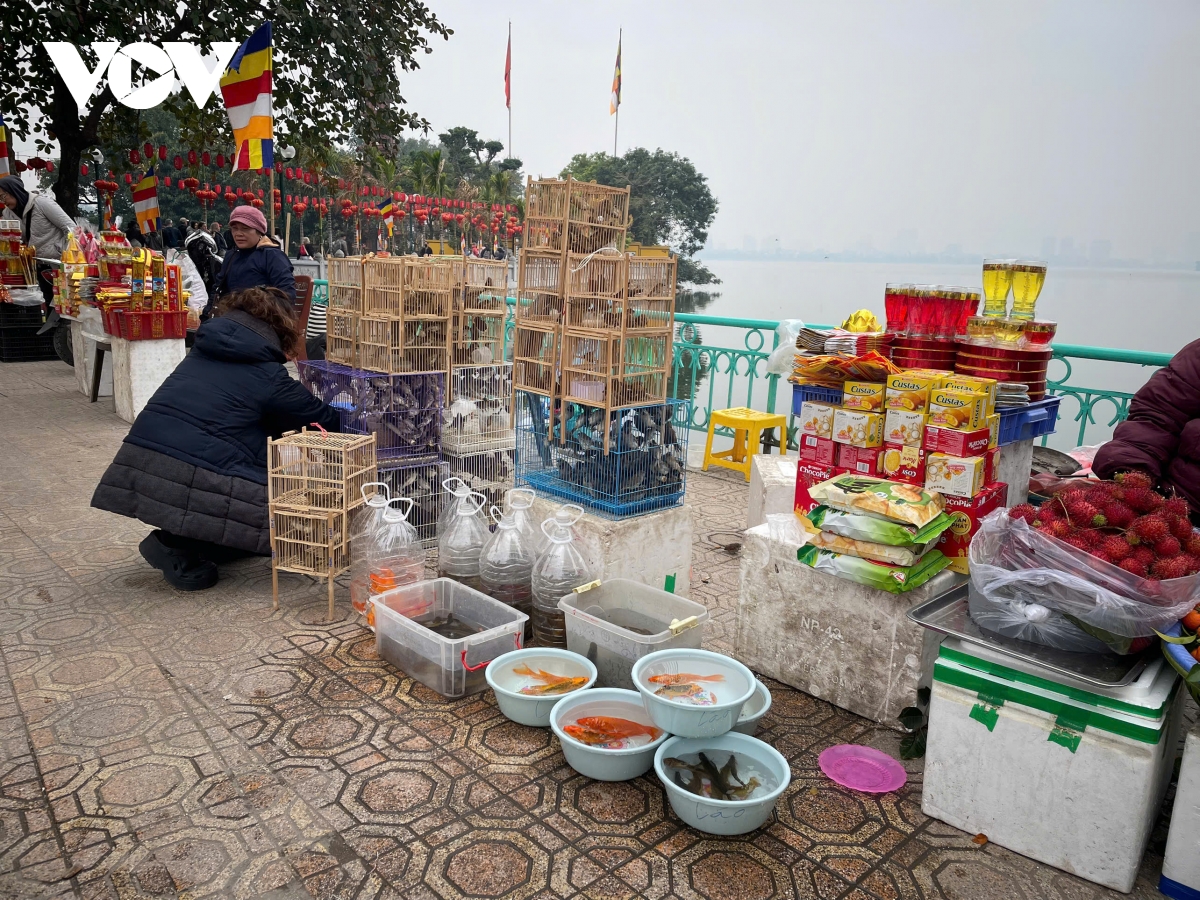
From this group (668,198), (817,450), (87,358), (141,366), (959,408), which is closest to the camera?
(959,408)

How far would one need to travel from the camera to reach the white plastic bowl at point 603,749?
2660 millimetres

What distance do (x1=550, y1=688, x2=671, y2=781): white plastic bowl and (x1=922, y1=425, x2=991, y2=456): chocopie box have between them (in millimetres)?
1447

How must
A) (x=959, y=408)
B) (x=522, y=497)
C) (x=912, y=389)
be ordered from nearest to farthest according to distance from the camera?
(x=959, y=408) < (x=912, y=389) < (x=522, y=497)

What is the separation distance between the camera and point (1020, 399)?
3.23m

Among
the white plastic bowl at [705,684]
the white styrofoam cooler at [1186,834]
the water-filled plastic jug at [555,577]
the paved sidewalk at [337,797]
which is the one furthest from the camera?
the water-filled plastic jug at [555,577]

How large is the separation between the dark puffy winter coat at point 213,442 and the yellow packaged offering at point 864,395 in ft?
8.94

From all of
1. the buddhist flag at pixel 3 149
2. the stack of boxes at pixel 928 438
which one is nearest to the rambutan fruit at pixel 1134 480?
the stack of boxes at pixel 928 438

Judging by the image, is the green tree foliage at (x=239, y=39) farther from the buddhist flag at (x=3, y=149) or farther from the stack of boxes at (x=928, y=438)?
the stack of boxes at (x=928, y=438)

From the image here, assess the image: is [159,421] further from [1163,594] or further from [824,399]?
[1163,594]

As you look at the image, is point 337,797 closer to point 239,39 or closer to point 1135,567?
point 1135,567

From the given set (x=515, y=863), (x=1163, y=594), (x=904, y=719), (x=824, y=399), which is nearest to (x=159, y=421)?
(x=515, y=863)

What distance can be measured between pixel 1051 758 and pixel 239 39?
1360 cm

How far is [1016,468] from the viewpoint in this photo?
3.48m

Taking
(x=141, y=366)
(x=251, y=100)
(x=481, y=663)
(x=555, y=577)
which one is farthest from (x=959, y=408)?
(x=141, y=366)
